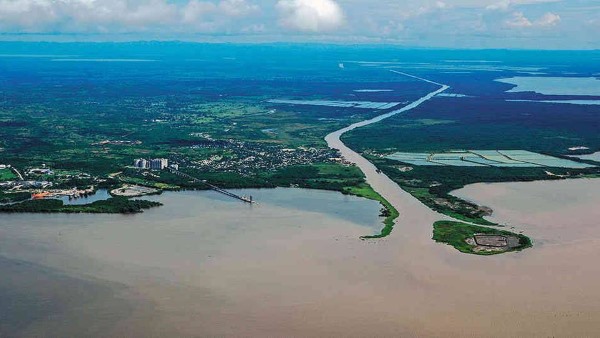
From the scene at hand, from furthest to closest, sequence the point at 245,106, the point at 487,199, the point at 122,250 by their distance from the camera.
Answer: the point at 245,106 → the point at 487,199 → the point at 122,250

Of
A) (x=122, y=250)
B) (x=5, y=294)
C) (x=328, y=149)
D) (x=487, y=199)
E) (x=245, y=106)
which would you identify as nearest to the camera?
(x=5, y=294)

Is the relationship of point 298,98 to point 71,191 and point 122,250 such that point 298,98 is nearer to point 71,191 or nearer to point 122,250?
point 71,191

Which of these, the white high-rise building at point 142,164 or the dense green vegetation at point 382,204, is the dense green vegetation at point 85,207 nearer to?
the dense green vegetation at point 382,204

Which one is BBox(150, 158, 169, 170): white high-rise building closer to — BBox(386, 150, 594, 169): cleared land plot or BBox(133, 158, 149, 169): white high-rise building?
BBox(133, 158, 149, 169): white high-rise building

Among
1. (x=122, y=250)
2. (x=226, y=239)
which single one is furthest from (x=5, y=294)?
(x=226, y=239)

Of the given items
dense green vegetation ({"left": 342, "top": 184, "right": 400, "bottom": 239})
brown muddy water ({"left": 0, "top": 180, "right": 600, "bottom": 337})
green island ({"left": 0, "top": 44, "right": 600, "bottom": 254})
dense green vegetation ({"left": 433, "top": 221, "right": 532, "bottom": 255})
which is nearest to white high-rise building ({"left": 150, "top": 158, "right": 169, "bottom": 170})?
green island ({"left": 0, "top": 44, "right": 600, "bottom": 254})

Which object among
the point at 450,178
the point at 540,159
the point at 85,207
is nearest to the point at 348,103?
the point at 540,159

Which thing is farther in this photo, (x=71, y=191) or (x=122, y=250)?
(x=71, y=191)
